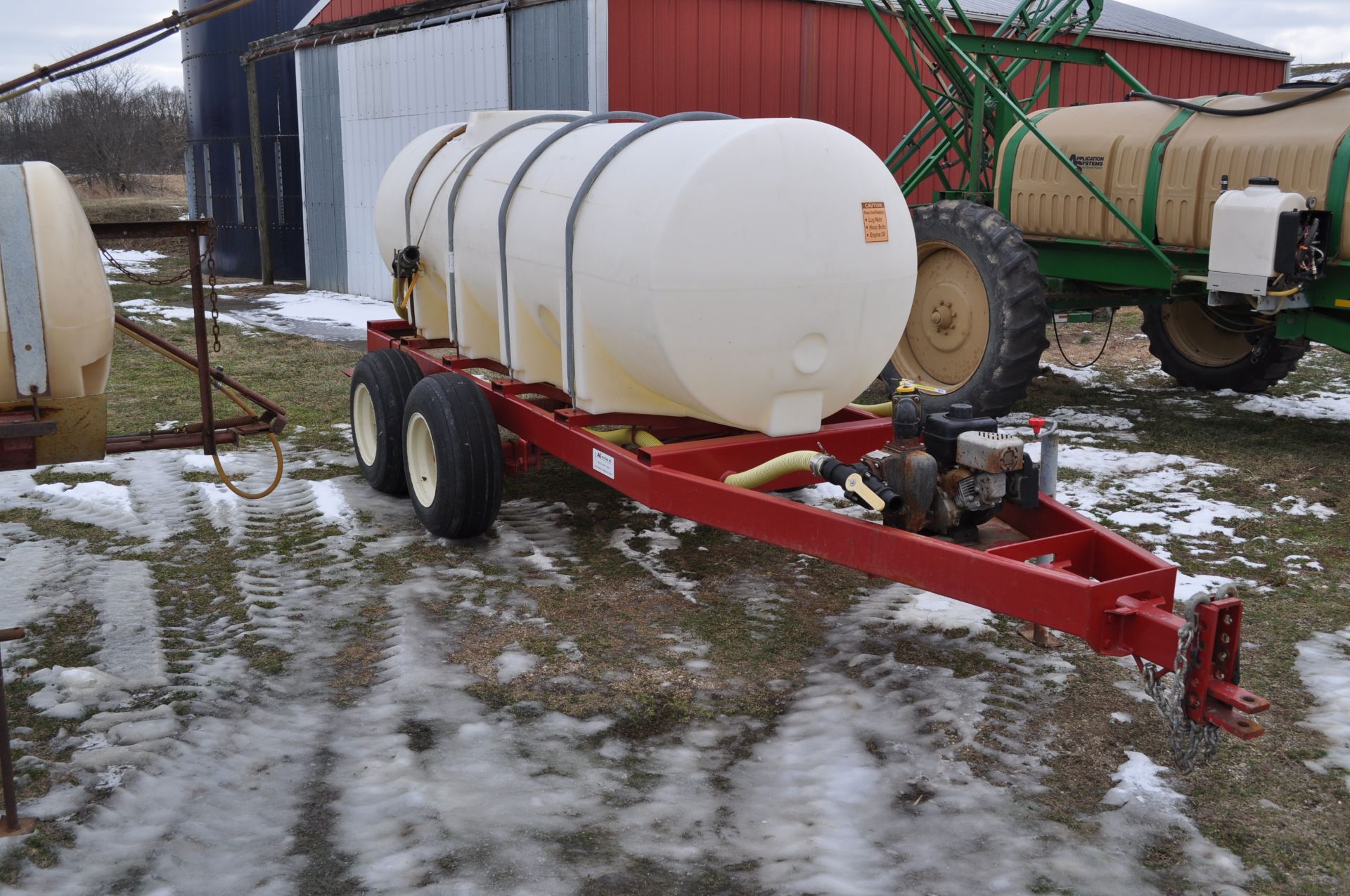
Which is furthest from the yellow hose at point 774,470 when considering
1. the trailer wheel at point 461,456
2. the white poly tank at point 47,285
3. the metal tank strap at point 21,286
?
the metal tank strap at point 21,286

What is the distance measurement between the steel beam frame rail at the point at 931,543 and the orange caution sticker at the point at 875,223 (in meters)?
0.83

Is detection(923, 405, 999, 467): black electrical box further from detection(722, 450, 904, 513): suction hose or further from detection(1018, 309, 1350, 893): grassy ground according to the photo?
detection(1018, 309, 1350, 893): grassy ground

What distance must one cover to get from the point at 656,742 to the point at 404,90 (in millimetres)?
12084

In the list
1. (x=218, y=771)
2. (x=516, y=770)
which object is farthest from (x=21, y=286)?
(x=516, y=770)

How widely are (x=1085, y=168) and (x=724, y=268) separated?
515 centimetres

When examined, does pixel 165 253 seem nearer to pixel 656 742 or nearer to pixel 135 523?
pixel 135 523

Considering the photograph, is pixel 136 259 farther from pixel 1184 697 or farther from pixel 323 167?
pixel 1184 697

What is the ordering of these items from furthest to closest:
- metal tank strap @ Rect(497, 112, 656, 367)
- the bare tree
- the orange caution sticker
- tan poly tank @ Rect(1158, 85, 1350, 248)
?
the bare tree, tan poly tank @ Rect(1158, 85, 1350, 248), metal tank strap @ Rect(497, 112, 656, 367), the orange caution sticker

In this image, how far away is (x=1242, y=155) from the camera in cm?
750

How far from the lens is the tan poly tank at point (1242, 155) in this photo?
715cm

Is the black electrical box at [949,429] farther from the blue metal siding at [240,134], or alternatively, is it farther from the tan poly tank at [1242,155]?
the blue metal siding at [240,134]

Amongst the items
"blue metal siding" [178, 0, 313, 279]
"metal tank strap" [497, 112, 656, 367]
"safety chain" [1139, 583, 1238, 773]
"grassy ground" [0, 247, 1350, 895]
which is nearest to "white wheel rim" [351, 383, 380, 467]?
"grassy ground" [0, 247, 1350, 895]

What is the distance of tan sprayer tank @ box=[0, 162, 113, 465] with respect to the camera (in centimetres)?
360

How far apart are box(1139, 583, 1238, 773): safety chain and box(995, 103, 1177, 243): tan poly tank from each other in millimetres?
5583
